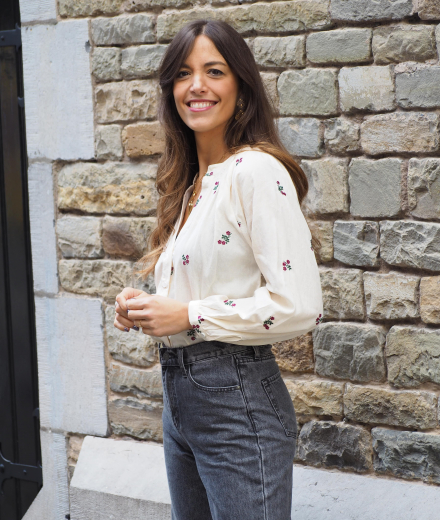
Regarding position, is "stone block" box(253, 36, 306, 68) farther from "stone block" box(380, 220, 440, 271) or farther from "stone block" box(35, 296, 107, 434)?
"stone block" box(35, 296, 107, 434)

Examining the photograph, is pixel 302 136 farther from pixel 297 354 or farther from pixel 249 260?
pixel 249 260

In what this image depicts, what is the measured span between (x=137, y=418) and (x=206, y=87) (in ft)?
6.03

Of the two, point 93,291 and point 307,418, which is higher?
→ point 93,291

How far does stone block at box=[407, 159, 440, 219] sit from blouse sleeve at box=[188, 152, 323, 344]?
994 mm

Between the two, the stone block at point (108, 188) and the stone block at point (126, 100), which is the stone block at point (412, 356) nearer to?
the stone block at point (108, 188)

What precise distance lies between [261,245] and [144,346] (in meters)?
1.58

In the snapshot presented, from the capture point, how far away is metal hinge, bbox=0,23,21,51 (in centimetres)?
309

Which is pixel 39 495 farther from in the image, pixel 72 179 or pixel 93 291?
pixel 72 179

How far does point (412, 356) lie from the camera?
2.37 m

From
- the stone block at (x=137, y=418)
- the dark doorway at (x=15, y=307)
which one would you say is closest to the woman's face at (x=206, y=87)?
the stone block at (x=137, y=418)

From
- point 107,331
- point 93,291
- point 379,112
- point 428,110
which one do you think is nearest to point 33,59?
point 93,291

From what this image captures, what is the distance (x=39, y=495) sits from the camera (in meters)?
3.20

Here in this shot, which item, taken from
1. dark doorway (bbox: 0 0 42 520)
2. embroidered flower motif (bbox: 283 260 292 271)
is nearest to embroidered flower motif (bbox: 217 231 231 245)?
embroidered flower motif (bbox: 283 260 292 271)

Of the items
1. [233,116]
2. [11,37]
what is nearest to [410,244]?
[233,116]
